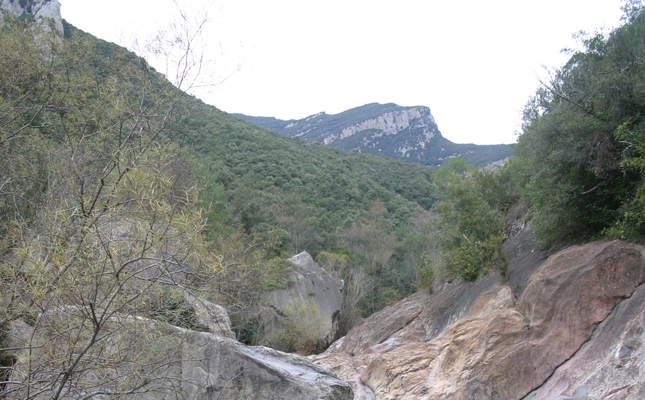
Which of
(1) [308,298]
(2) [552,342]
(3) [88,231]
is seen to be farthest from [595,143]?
(1) [308,298]

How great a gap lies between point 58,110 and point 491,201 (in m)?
18.4

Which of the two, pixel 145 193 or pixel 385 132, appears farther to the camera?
pixel 385 132

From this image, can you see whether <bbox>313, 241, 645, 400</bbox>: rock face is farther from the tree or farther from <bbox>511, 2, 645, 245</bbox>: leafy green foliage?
the tree

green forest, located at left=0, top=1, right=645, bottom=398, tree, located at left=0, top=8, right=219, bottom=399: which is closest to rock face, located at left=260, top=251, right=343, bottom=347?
green forest, located at left=0, top=1, right=645, bottom=398

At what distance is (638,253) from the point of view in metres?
9.02

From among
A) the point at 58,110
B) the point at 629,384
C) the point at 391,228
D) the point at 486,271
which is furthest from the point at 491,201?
the point at 391,228

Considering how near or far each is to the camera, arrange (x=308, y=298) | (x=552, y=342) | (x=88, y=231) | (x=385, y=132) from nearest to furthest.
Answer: (x=88, y=231)
(x=552, y=342)
(x=308, y=298)
(x=385, y=132)

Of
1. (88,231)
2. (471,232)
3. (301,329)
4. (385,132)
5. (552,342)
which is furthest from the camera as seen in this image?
(385,132)

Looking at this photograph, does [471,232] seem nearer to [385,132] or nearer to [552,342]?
[552,342]

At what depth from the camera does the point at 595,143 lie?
1037 centimetres

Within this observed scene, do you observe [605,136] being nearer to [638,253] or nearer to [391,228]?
[638,253]

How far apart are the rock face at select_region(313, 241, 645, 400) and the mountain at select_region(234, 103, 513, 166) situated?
8112 centimetres

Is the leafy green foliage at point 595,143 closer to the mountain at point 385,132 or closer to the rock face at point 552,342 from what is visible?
the rock face at point 552,342

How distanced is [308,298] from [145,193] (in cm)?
2441
